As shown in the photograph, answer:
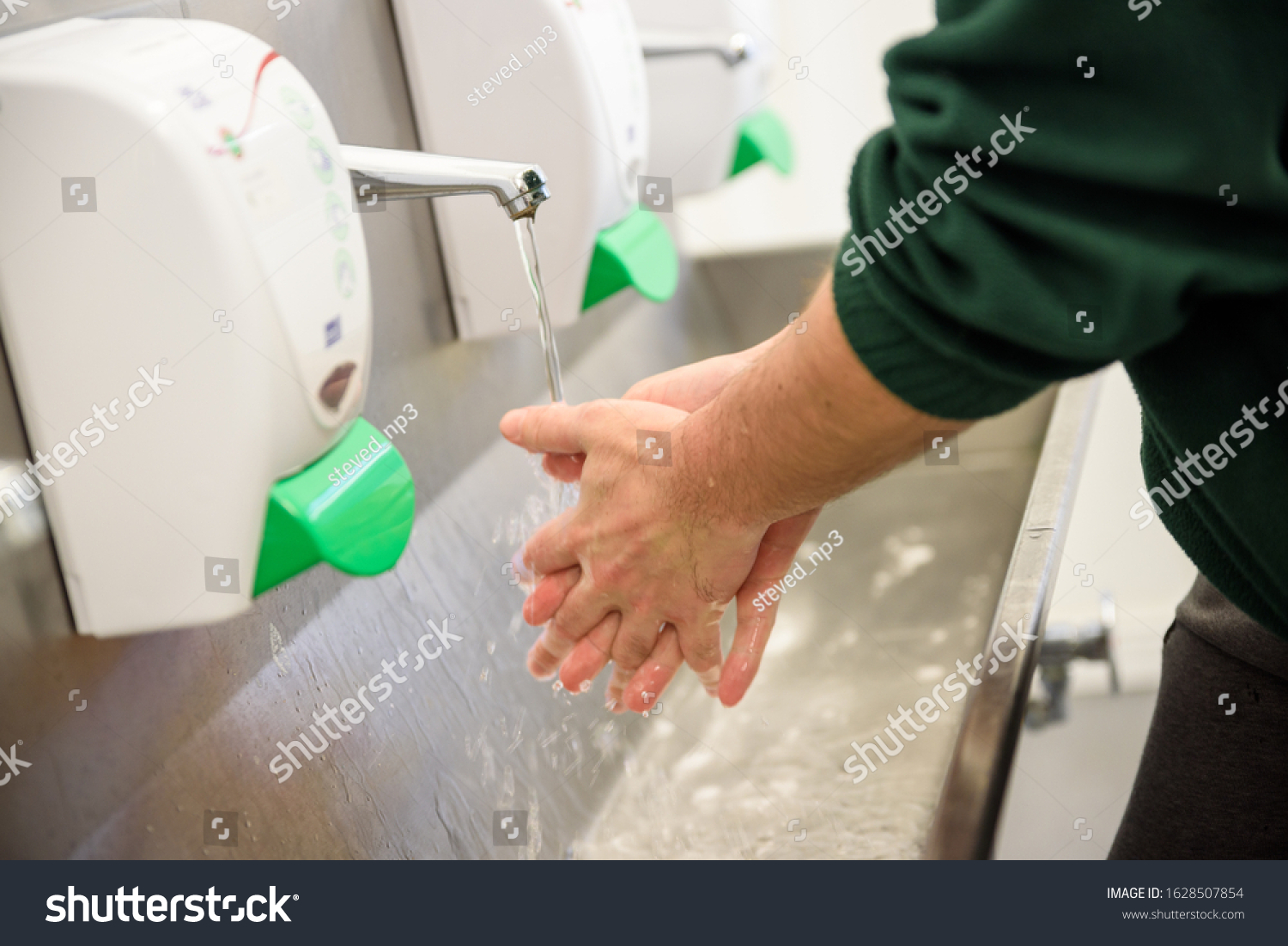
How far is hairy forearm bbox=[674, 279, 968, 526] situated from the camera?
1.75ft

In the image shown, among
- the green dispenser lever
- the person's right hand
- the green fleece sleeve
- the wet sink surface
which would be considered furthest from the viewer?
the wet sink surface

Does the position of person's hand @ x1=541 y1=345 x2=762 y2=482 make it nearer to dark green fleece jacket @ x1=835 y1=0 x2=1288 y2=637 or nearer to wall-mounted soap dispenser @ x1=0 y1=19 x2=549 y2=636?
wall-mounted soap dispenser @ x1=0 y1=19 x2=549 y2=636

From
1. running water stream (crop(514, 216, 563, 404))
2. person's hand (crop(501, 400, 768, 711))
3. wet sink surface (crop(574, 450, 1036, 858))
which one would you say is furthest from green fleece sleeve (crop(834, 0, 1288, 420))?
wet sink surface (crop(574, 450, 1036, 858))

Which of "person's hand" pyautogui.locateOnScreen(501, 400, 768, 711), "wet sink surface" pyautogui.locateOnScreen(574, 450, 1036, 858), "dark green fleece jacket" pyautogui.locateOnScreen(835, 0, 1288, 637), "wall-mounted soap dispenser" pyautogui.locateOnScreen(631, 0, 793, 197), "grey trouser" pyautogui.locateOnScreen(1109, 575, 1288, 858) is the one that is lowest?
"wet sink surface" pyautogui.locateOnScreen(574, 450, 1036, 858)

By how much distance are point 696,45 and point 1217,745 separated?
0.88 meters

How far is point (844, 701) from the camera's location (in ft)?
4.33

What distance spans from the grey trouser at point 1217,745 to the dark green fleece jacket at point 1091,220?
328 millimetres

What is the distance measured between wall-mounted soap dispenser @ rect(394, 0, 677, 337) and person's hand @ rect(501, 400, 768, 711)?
22cm

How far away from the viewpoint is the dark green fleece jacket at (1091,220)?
0.43 m

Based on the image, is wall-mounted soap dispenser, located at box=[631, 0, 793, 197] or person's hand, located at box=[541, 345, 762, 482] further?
wall-mounted soap dispenser, located at box=[631, 0, 793, 197]

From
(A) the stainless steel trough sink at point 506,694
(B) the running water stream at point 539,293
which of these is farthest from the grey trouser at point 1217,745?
(B) the running water stream at point 539,293
